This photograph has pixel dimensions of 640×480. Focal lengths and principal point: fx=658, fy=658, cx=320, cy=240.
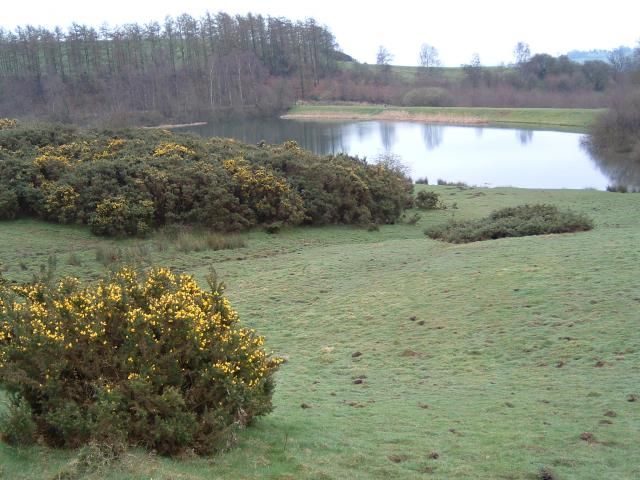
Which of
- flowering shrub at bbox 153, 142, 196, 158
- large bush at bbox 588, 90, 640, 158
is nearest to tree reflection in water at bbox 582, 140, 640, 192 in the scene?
large bush at bbox 588, 90, 640, 158

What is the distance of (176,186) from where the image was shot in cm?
2072

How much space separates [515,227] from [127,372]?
15431 mm

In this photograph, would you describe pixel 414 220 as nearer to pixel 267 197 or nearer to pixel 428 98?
pixel 267 197

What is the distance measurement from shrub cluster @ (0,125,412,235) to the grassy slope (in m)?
1.04

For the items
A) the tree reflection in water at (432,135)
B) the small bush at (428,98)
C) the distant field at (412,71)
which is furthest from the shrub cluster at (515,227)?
the distant field at (412,71)

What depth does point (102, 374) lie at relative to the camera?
17.6ft

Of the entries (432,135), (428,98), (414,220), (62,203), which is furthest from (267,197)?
(428,98)

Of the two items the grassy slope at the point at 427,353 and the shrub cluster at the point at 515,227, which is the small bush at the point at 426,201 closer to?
the shrub cluster at the point at 515,227

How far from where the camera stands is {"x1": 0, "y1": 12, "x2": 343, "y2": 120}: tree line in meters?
86.6

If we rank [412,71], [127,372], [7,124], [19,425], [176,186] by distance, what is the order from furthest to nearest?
[412,71] → [7,124] → [176,186] → [127,372] → [19,425]

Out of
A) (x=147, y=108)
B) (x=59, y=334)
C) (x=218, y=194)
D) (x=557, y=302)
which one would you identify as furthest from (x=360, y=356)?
(x=147, y=108)

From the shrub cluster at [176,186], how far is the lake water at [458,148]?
11.8 metres

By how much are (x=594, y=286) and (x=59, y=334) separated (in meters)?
9.51

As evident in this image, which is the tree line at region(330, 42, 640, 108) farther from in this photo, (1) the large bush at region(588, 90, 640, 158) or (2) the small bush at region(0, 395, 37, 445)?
(2) the small bush at region(0, 395, 37, 445)
